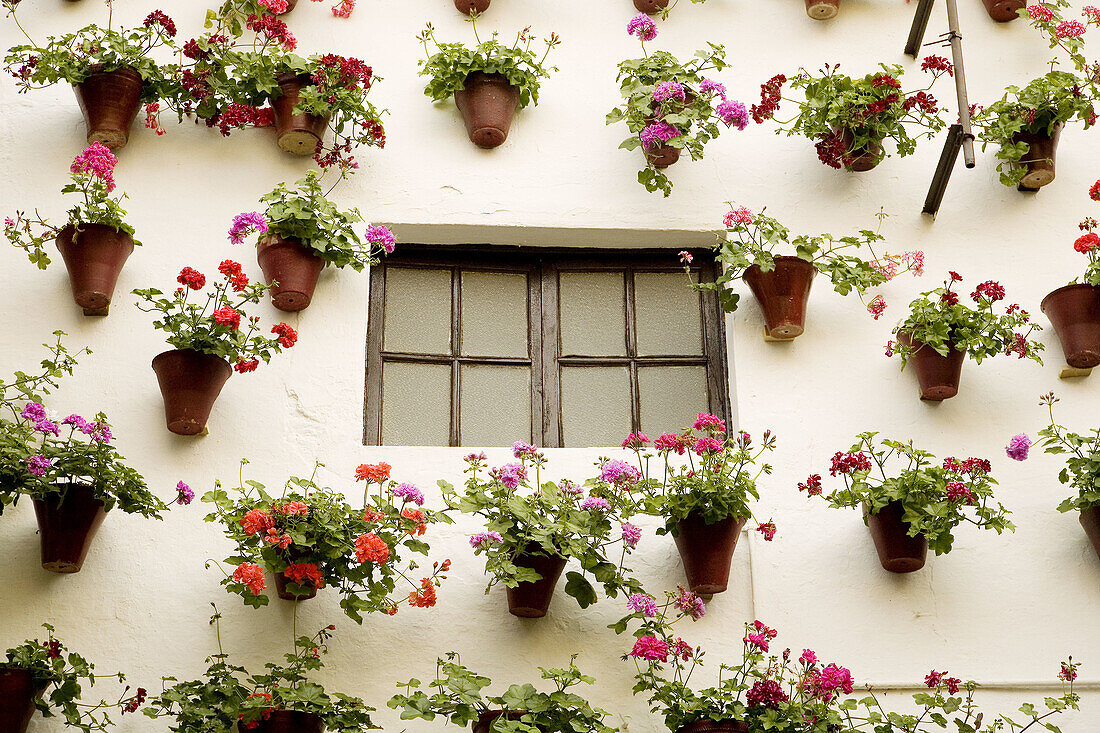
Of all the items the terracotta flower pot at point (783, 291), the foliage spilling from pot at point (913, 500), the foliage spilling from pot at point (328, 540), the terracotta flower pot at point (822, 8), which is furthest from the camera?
the terracotta flower pot at point (822, 8)

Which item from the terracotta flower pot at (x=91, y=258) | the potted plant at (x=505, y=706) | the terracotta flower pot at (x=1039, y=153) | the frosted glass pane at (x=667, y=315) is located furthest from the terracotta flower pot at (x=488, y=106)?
the potted plant at (x=505, y=706)

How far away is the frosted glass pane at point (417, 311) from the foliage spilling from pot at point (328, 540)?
0.80 m

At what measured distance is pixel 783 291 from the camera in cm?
472

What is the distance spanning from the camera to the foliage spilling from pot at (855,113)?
16.4 feet

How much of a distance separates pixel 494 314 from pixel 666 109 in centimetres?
99

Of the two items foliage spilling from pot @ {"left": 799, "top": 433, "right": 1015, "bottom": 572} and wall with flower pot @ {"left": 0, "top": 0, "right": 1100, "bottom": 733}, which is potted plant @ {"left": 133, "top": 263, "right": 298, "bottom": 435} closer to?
wall with flower pot @ {"left": 0, "top": 0, "right": 1100, "bottom": 733}

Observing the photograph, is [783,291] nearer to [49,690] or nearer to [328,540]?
[328,540]

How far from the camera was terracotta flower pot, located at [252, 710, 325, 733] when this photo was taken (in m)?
3.96

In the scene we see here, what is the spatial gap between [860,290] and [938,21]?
1386 millimetres

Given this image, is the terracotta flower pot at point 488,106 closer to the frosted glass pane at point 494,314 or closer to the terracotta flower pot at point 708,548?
the frosted glass pane at point 494,314

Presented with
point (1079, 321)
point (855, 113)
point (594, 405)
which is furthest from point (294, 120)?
point (1079, 321)

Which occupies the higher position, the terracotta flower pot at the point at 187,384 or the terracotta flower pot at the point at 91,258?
the terracotta flower pot at the point at 91,258

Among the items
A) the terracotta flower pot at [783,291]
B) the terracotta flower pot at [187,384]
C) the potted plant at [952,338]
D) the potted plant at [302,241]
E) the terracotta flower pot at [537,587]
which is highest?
the potted plant at [302,241]

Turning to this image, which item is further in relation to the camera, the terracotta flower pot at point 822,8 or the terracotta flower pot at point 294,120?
the terracotta flower pot at point 822,8
